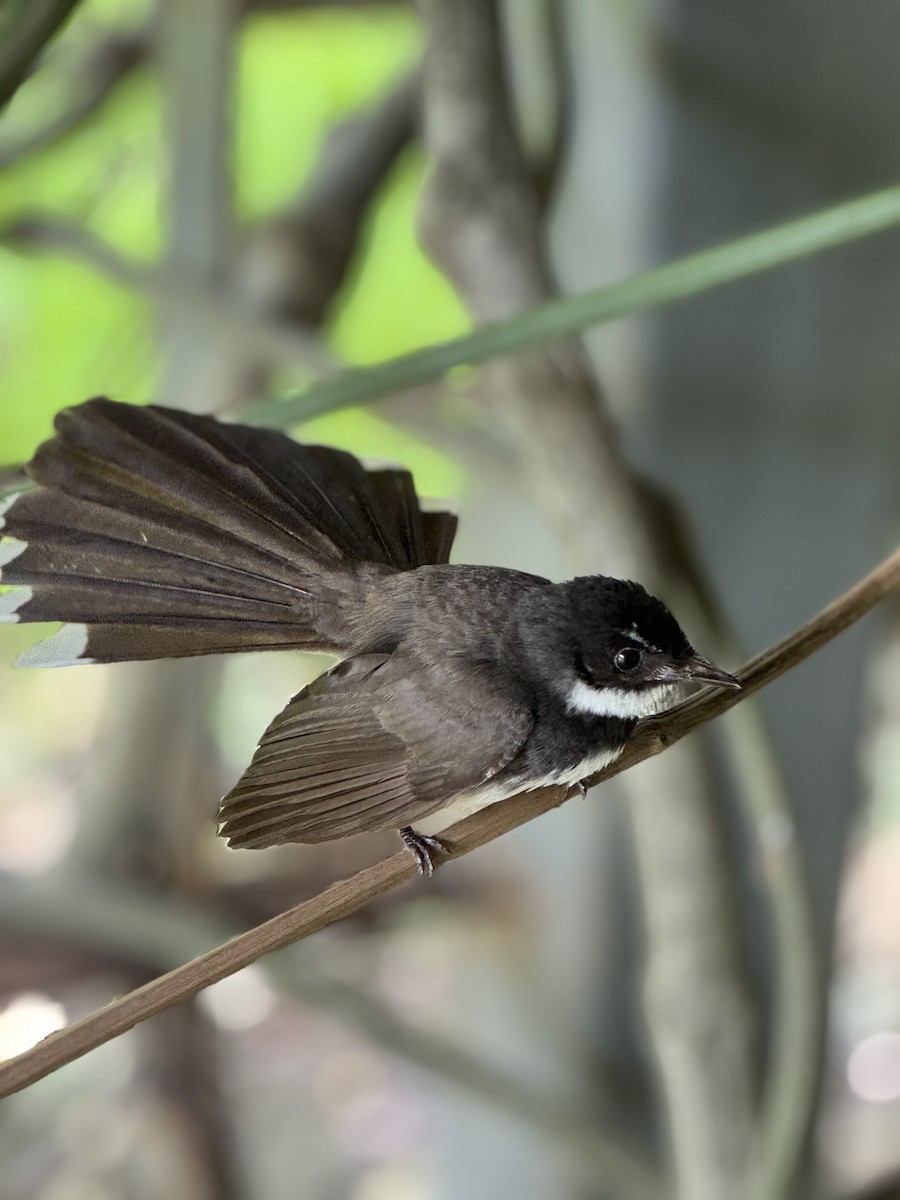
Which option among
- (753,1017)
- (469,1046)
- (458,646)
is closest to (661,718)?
(458,646)

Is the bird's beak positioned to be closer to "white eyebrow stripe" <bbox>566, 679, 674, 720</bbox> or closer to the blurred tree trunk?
"white eyebrow stripe" <bbox>566, 679, 674, 720</bbox>

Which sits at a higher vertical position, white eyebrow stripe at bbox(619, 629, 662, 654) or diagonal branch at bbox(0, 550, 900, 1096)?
white eyebrow stripe at bbox(619, 629, 662, 654)

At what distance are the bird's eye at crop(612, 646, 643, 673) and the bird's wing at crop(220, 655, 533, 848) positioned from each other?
0.19ft

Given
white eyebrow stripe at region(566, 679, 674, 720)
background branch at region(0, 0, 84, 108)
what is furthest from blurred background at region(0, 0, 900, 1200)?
white eyebrow stripe at region(566, 679, 674, 720)

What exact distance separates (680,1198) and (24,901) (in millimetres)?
573

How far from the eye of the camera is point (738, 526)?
0.80 meters

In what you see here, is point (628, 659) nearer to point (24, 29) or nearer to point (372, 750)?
point (372, 750)

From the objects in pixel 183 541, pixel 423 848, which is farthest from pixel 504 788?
pixel 183 541

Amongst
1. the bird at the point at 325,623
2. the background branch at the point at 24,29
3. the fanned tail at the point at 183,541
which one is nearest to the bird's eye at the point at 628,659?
the bird at the point at 325,623

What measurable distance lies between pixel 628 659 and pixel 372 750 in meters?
0.10

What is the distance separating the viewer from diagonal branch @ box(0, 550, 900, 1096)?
0.33 m

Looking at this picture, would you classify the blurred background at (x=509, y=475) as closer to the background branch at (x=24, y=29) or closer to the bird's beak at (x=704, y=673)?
the background branch at (x=24, y=29)

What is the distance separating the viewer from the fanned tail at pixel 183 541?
0.44 m

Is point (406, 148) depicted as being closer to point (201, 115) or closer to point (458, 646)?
point (201, 115)
